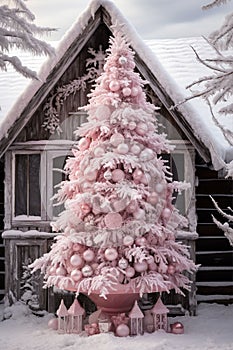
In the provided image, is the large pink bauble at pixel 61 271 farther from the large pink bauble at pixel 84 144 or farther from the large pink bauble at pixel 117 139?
the large pink bauble at pixel 117 139

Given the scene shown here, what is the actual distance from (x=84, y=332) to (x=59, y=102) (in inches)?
156

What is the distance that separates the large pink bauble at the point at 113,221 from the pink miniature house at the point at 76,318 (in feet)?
4.26

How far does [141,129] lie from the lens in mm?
9250

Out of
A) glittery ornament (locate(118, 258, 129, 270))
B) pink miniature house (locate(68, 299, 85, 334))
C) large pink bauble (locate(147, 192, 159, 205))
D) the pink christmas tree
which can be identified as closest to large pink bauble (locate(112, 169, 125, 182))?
the pink christmas tree

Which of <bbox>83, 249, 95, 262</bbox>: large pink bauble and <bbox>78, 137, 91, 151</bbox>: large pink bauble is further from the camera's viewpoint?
<bbox>78, 137, 91, 151</bbox>: large pink bauble

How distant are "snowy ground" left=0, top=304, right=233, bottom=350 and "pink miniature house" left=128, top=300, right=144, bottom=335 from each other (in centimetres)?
13

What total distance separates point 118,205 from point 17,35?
272cm

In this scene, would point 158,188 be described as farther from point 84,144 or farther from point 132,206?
point 84,144

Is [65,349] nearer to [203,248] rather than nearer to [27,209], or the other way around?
[27,209]

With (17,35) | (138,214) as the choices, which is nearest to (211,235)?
(138,214)

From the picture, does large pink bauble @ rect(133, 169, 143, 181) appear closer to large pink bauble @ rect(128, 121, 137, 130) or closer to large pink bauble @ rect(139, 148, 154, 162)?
large pink bauble @ rect(139, 148, 154, 162)

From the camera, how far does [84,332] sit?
9.30 meters

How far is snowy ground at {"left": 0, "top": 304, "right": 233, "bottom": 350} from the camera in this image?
28.0 feet

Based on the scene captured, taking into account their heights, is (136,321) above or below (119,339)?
above
